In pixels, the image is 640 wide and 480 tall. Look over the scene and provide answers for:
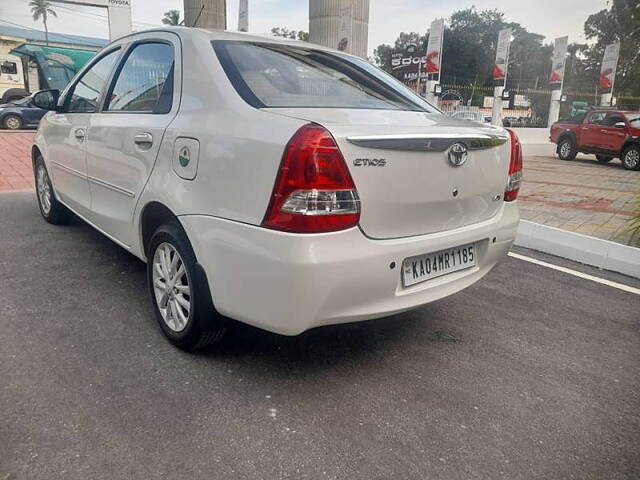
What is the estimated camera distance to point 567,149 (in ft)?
52.9

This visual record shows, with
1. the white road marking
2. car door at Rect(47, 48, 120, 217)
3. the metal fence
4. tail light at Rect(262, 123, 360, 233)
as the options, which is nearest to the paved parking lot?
the white road marking

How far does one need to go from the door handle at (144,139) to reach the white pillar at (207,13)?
47.1 ft

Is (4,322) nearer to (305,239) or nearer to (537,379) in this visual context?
(305,239)

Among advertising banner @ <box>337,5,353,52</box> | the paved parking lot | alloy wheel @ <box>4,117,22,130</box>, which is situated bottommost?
the paved parking lot

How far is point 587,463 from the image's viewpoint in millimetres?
2107

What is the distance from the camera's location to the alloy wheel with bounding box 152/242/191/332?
8.90 ft

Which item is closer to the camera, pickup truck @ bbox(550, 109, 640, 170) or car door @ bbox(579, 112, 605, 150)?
pickup truck @ bbox(550, 109, 640, 170)

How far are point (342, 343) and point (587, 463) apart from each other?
4.37 ft

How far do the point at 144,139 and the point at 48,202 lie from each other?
274cm

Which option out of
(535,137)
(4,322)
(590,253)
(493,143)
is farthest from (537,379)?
(535,137)

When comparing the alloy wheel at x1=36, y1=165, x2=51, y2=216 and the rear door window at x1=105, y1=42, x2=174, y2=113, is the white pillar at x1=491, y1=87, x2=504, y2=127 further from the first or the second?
the rear door window at x1=105, y1=42, x2=174, y2=113

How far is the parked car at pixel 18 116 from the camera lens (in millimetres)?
15875

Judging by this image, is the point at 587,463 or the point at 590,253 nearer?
the point at 587,463

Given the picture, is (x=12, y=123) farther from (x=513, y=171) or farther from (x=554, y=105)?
(x=554, y=105)
